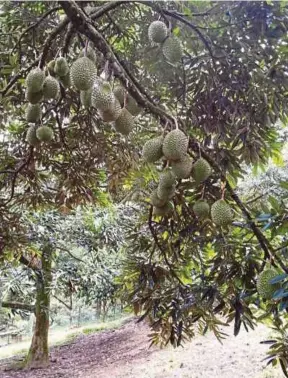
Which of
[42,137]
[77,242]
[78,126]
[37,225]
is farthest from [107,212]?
[42,137]

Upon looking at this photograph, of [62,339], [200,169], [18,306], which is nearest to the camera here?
[200,169]

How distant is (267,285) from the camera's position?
0.91 m

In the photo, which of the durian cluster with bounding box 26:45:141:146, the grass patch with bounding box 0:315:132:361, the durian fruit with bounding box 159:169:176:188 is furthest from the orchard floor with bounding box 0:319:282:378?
the durian cluster with bounding box 26:45:141:146

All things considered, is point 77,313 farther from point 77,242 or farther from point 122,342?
point 77,242

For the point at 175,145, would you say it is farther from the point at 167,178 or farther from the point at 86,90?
the point at 86,90

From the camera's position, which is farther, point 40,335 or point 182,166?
point 40,335

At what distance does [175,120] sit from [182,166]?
102 millimetres

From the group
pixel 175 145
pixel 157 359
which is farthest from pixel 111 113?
pixel 157 359

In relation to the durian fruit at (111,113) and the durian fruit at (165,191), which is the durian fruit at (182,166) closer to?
the durian fruit at (165,191)

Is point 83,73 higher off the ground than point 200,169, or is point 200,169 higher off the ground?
point 83,73

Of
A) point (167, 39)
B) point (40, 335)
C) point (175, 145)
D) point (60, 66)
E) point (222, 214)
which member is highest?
point (167, 39)

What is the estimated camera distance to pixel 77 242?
4.95 meters

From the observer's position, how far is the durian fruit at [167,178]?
97cm

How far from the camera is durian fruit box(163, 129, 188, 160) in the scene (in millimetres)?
893
